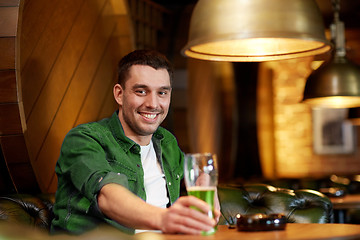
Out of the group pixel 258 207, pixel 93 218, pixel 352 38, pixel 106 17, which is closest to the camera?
pixel 93 218

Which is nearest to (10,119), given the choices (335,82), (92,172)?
(92,172)

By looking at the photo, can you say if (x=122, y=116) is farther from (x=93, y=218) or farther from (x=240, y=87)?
(x=240, y=87)

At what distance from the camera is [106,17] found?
11.4 ft

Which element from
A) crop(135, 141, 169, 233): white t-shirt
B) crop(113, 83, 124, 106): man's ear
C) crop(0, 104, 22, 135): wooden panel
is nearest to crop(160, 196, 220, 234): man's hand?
crop(135, 141, 169, 233): white t-shirt

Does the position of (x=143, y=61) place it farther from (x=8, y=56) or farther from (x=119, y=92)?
(x=8, y=56)

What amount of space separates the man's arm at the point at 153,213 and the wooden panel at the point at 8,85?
767 mm

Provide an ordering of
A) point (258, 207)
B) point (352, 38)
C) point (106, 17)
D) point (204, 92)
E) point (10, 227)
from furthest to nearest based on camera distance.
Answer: point (352, 38), point (204, 92), point (106, 17), point (258, 207), point (10, 227)

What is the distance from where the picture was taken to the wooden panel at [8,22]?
7.14 ft

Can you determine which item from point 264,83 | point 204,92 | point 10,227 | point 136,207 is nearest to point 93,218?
point 136,207

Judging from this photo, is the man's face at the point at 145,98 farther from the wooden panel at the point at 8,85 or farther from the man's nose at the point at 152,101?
the wooden panel at the point at 8,85

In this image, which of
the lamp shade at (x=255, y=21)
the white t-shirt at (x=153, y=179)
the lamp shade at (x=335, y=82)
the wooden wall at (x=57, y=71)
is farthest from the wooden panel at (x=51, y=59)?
the lamp shade at (x=335, y=82)

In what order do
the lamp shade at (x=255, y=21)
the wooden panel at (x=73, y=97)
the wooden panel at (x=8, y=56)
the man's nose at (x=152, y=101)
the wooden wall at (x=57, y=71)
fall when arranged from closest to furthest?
the lamp shade at (x=255, y=21) → the man's nose at (x=152, y=101) → the wooden panel at (x=8, y=56) → the wooden wall at (x=57, y=71) → the wooden panel at (x=73, y=97)

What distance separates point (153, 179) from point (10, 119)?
0.63m

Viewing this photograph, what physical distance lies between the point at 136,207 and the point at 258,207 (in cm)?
111
